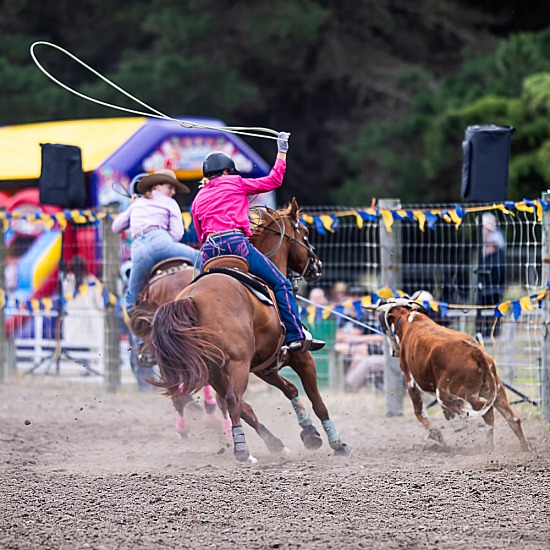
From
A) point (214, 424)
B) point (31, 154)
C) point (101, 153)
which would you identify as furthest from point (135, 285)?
point (31, 154)

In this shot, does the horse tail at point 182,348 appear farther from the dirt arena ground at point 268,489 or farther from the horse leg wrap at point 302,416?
the horse leg wrap at point 302,416

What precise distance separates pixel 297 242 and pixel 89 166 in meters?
9.23

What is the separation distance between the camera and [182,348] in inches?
288

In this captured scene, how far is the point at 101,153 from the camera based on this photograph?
691 inches

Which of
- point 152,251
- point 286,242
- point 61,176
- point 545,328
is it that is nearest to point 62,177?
point 61,176

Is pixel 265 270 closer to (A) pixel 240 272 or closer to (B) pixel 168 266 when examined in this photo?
(A) pixel 240 272

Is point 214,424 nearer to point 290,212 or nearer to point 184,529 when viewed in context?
point 290,212

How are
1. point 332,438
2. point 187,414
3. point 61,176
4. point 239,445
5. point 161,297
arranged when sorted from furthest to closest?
point 61,176 < point 187,414 < point 161,297 < point 332,438 < point 239,445

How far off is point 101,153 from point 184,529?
12.6 meters

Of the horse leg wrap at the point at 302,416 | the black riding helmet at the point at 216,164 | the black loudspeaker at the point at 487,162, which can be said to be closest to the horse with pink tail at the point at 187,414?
the horse leg wrap at the point at 302,416

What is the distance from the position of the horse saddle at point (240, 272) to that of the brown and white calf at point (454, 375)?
1294 mm

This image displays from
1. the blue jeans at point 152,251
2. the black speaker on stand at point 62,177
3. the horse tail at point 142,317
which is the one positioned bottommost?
the horse tail at point 142,317

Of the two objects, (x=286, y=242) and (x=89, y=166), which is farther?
(x=89, y=166)

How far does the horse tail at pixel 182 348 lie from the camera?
732cm
